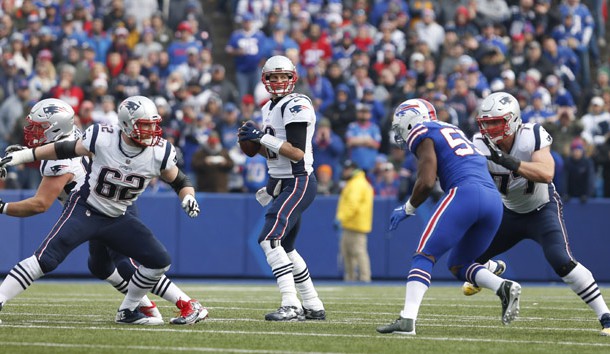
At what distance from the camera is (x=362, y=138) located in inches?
609

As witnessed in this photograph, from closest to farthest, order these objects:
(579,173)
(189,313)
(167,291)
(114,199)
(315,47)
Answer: (114,199), (189,313), (167,291), (579,173), (315,47)

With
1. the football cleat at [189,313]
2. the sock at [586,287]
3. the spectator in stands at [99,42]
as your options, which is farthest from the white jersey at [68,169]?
the spectator in stands at [99,42]

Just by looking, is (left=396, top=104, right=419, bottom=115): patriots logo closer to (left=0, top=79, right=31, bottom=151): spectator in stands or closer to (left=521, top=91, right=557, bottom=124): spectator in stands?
(left=521, top=91, right=557, bottom=124): spectator in stands

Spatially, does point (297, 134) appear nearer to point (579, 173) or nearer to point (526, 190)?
point (526, 190)

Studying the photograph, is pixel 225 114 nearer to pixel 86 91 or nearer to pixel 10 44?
pixel 86 91

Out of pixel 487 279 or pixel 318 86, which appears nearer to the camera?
pixel 487 279

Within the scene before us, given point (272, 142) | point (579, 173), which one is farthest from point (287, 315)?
point (579, 173)

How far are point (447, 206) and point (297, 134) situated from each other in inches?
59.6

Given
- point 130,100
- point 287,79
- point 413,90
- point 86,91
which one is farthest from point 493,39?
point 130,100

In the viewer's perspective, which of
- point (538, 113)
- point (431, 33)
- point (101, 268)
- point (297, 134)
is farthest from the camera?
point (431, 33)

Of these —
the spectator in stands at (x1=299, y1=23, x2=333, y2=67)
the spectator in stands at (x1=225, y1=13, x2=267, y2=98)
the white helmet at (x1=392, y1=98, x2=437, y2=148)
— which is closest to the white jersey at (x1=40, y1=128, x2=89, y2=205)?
→ the white helmet at (x1=392, y1=98, x2=437, y2=148)

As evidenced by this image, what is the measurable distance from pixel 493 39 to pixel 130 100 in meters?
11.1

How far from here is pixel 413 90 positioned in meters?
16.3

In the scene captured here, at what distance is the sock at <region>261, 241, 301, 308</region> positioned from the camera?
8.23 meters
